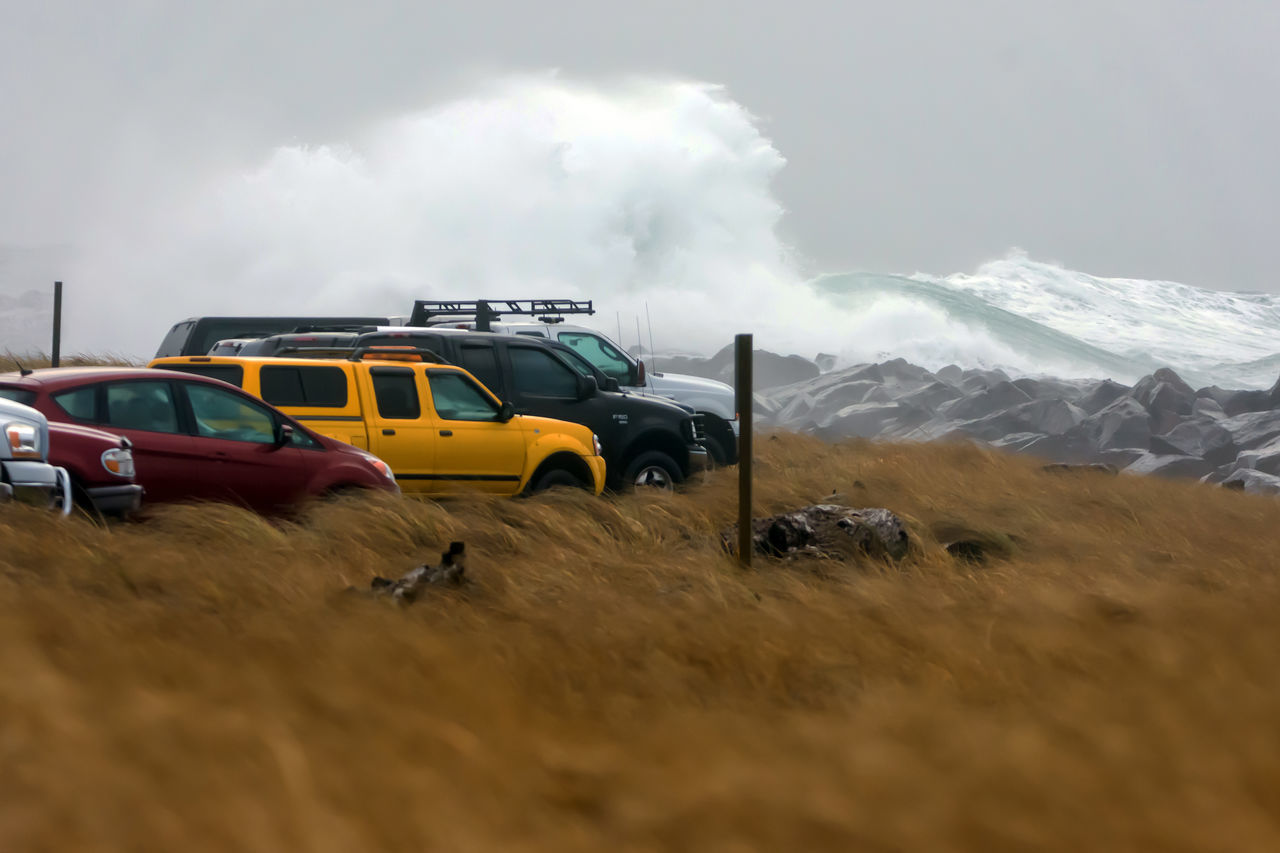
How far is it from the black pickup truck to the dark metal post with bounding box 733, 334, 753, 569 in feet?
19.1

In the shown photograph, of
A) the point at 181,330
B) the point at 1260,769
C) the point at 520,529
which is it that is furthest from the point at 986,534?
the point at 181,330

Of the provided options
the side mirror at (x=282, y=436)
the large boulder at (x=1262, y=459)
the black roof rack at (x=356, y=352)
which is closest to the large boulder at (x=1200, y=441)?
the large boulder at (x=1262, y=459)

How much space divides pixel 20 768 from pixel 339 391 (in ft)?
27.4

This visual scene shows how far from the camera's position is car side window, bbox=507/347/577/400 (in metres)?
14.8

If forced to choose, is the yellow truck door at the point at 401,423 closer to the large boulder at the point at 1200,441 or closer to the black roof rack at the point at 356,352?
the black roof rack at the point at 356,352

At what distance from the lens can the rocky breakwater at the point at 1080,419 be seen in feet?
101

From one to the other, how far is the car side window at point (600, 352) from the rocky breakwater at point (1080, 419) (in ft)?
30.2

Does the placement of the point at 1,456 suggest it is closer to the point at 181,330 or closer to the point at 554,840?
the point at 554,840

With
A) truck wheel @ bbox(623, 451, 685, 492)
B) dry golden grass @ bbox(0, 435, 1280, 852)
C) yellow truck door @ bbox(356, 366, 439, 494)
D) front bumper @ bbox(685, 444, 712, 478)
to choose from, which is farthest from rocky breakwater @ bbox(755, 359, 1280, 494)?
dry golden grass @ bbox(0, 435, 1280, 852)

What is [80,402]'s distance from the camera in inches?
378

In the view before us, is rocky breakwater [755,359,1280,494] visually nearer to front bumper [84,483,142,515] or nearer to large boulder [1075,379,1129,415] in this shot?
large boulder [1075,379,1129,415]

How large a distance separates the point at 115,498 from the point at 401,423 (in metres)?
3.63

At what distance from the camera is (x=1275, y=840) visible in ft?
12.9

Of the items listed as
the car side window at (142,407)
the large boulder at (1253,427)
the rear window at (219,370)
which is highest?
the rear window at (219,370)
